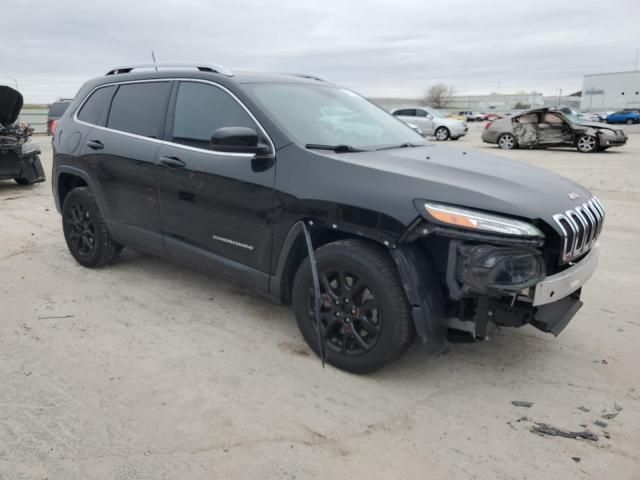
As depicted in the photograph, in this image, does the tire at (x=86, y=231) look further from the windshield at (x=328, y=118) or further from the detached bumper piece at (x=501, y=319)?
the detached bumper piece at (x=501, y=319)

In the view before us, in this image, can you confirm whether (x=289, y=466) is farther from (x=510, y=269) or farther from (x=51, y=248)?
(x=51, y=248)

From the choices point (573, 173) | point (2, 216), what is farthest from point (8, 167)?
point (573, 173)

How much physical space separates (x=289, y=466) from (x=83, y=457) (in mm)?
965

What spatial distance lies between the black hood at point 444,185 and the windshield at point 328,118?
1.00ft

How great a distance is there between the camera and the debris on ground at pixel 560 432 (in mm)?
2633

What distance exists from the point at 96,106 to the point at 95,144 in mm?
429

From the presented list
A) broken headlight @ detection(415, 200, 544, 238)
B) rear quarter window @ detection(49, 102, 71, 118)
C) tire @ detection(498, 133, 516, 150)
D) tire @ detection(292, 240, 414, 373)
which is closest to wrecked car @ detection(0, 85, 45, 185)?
tire @ detection(292, 240, 414, 373)

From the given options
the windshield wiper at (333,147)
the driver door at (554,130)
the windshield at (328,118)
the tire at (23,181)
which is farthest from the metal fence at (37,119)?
the windshield wiper at (333,147)

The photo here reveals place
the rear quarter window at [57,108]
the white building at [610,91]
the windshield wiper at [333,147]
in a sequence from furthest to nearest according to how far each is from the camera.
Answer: the white building at [610,91]
the rear quarter window at [57,108]
the windshield wiper at [333,147]

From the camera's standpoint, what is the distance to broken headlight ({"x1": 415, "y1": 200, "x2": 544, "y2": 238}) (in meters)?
2.63

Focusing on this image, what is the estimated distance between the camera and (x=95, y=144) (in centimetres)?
470

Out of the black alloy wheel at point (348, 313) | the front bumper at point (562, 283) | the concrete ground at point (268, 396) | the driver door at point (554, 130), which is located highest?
the driver door at point (554, 130)

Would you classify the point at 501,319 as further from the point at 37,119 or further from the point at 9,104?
the point at 37,119

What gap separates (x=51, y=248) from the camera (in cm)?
589
